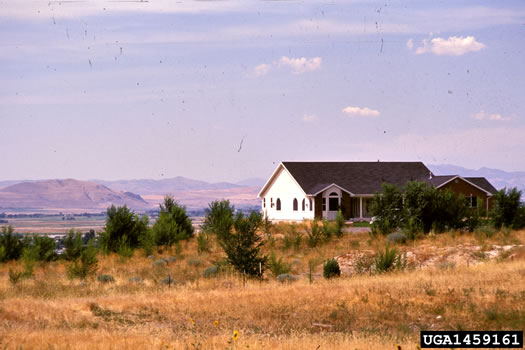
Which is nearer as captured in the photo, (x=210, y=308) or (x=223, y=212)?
(x=210, y=308)

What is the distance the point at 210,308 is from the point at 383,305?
4.75m

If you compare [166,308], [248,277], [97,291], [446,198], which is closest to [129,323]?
[166,308]

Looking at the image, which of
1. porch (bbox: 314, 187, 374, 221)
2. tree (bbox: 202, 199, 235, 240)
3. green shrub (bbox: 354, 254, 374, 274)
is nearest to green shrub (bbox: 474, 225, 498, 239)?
green shrub (bbox: 354, 254, 374, 274)

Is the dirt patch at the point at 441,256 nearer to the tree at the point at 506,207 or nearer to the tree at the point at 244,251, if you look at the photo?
the tree at the point at 244,251

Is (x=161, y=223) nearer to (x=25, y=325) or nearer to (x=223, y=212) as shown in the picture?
(x=223, y=212)

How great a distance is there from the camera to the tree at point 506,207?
1829 inches

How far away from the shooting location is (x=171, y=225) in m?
45.8

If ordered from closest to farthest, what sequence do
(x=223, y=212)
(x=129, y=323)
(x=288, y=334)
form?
(x=288, y=334) → (x=129, y=323) → (x=223, y=212)

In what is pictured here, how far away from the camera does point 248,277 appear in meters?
28.9

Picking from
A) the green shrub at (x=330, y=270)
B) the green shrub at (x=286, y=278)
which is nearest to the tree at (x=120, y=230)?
the green shrub at (x=286, y=278)

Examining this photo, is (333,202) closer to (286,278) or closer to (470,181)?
(470,181)

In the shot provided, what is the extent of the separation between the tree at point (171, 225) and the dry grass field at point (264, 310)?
47.7ft

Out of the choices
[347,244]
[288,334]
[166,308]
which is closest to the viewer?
[288,334]

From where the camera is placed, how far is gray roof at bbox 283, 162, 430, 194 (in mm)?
60625
